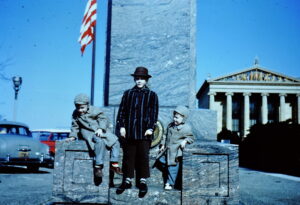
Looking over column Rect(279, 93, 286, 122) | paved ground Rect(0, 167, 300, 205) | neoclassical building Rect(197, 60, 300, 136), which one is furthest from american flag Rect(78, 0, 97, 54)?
column Rect(279, 93, 286, 122)

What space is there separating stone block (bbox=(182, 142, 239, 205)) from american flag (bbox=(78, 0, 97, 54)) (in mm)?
5001

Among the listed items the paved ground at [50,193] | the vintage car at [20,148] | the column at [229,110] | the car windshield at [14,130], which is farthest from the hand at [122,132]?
the column at [229,110]

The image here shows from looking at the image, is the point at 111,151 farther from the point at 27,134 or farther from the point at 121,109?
the point at 27,134

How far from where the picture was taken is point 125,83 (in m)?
4.75

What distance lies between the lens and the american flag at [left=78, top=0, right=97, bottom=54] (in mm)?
7602

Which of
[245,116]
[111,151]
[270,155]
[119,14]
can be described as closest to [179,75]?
[119,14]

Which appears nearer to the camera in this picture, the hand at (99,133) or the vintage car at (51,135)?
the hand at (99,133)

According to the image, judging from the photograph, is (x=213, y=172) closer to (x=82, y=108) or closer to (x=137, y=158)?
(x=137, y=158)

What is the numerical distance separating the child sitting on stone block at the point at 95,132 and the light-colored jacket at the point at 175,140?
Answer: 22.6 inches

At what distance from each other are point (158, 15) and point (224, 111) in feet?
181

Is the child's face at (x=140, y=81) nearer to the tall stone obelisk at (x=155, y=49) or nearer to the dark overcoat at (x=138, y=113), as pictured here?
the dark overcoat at (x=138, y=113)

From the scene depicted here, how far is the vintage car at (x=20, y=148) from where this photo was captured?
9969mm

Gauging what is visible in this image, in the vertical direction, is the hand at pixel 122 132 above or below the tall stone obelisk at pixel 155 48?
below

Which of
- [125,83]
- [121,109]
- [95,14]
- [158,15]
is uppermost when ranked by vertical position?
[95,14]
